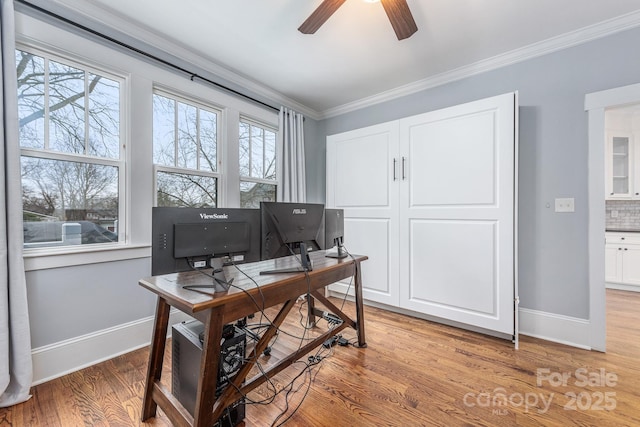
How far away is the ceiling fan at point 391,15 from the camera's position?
5.11 ft

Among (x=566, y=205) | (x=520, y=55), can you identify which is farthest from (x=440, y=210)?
(x=520, y=55)

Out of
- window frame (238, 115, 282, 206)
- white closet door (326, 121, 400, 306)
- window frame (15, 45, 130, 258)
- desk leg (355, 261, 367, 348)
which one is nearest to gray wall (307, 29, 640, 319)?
white closet door (326, 121, 400, 306)

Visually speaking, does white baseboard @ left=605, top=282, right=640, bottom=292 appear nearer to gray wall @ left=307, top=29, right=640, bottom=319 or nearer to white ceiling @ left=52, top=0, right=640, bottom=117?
gray wall @ left=307, top=29, right=640, bottom=319

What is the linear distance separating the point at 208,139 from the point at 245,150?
0.45 metres

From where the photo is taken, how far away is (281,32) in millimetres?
2180

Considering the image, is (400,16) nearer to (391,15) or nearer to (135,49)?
(391,15)

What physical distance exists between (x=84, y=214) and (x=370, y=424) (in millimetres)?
2337

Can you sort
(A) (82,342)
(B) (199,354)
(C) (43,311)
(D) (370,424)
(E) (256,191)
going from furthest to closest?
(E) (256,191) → (A) (82,342) → (C) (43,311) → (D) (370,424) → (B) (199,354)

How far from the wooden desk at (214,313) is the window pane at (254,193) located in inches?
55.1

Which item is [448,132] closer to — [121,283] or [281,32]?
[281,32]

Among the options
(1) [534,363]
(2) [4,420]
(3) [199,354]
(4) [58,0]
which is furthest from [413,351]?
(4) [58,0]

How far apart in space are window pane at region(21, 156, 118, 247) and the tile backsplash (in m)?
6.24

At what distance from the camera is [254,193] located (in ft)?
10.4

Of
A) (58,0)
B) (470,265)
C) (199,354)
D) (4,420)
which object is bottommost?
(4,420)
